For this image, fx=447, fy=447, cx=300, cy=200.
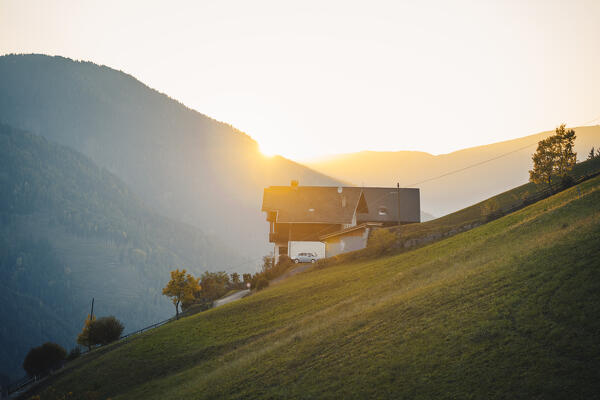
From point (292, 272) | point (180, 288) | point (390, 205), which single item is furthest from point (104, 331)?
point (390, 205)

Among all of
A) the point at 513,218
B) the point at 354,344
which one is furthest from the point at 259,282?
the point at 354,344

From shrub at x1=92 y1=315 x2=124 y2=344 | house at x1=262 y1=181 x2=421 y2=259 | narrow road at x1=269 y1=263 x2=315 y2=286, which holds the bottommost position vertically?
shrub at x1=92 y1=315 x2=124 y2=344

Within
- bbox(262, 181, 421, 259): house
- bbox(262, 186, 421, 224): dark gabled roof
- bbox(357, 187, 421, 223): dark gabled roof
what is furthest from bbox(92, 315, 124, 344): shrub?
bbox(357, 187, 421, 223): dark gabled roof

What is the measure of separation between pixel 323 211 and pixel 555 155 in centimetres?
3708

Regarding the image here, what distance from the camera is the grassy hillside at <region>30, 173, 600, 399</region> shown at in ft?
47.2

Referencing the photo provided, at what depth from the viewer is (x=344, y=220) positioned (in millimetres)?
75000

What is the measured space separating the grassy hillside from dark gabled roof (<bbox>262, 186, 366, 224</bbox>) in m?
37.9

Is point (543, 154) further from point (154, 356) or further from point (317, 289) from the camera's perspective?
point (154, 356)

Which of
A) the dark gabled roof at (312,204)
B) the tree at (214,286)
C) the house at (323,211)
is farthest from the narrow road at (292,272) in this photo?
the tree at (214,286)

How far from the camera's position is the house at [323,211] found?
2965 inches

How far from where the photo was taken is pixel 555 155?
4969 centimetres

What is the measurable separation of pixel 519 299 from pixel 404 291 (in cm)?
944

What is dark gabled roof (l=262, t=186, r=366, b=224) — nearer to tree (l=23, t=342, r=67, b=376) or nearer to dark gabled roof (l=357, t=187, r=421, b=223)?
dark gabled roof (l=357, t=187, r=421, b=223)

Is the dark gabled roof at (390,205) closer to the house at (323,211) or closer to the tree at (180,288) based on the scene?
the house at (323,211)
